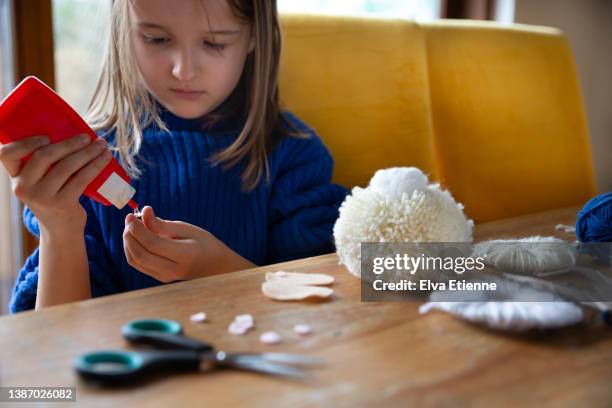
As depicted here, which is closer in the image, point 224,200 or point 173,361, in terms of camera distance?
point 173,361

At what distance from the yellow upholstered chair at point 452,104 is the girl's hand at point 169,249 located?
1.35 ft

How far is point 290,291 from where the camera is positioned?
550mm

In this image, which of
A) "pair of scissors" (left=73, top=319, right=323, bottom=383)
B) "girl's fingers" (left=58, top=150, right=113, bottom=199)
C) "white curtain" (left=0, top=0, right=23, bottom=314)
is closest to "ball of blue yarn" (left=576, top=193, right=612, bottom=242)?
"pair of scissors" (left=73, top=319, right=323, bottom=383)

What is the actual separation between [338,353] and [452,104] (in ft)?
3.13

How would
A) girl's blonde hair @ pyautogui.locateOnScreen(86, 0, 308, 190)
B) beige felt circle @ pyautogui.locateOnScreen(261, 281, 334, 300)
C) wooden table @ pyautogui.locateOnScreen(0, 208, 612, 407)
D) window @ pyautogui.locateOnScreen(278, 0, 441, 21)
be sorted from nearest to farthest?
wooden table @ pyautogui.locateOnScreen(0, 208, 612, 407) < beige felt circle @ pyautogui.locateOnScreen(261, 281, 334, 300) < girl's blonde hair @ pyautogui.locateOnScreen(86, 0, 308, 190) < window @ pyautogui.locateOnScreen(278, 0, 441, 21)

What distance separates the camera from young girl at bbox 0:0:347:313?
783 millimetres

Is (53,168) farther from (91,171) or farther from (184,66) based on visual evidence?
(184,66)

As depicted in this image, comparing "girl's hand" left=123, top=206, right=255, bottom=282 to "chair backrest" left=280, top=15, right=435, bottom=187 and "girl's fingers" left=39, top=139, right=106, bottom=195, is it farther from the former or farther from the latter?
"chair backrest" left=280, top=15, right=435, bottom=187

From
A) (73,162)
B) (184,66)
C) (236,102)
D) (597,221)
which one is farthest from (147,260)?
(597,221)

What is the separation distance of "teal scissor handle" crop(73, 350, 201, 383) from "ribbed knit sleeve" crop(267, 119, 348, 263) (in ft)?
1.69

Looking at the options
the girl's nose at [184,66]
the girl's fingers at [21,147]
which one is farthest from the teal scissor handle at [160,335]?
the girl's nose at [184,66]

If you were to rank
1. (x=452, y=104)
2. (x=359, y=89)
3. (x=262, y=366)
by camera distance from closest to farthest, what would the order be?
(x=262, y=366) → (x=359, y=89) → (x=452, y=104)

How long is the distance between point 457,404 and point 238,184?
64 centimetres

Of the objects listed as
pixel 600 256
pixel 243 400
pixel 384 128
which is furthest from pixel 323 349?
pixel 384 128
